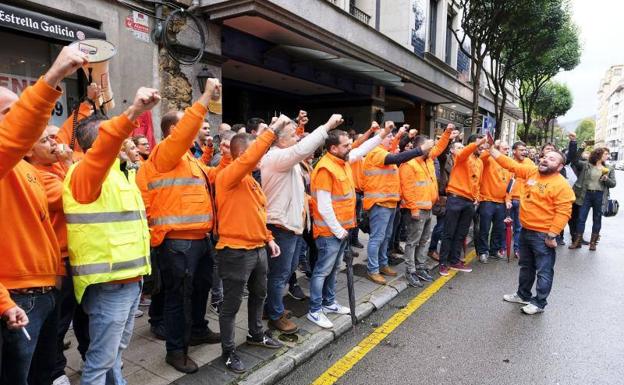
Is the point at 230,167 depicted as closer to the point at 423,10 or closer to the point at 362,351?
the point at 362,351

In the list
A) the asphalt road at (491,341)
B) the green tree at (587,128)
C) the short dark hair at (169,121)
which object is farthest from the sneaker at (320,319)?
the green tree at (587,128)

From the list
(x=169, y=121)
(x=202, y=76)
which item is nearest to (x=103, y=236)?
(x=169, y=121)

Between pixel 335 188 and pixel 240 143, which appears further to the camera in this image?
pixel 335 188

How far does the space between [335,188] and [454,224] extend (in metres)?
2.85

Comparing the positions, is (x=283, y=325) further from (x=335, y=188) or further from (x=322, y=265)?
(x=335, y=188)

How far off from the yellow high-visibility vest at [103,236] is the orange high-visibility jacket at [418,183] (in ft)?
14.0

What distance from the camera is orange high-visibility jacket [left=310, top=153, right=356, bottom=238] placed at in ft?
14.3

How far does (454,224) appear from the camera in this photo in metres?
6.48

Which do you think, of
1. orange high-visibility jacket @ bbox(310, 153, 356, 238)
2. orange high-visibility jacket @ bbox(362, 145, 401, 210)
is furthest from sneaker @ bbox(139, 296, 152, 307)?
orange high-visibility jacket @ bbox(362, 145, 401, 210)

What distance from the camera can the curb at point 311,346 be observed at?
3.32 m

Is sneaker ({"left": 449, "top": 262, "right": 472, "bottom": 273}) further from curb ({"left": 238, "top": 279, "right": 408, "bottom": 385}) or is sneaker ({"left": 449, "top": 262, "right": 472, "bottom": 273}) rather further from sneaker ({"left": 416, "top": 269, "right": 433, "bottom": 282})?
curb ({"left": 238, "top": 279, "right": 408, "bottom": 385})

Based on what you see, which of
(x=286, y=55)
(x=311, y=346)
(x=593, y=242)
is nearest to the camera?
(x=311, y=346)

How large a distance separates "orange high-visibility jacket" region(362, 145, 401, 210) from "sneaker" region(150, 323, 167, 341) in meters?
3.09

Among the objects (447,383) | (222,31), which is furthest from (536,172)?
(222,31)
